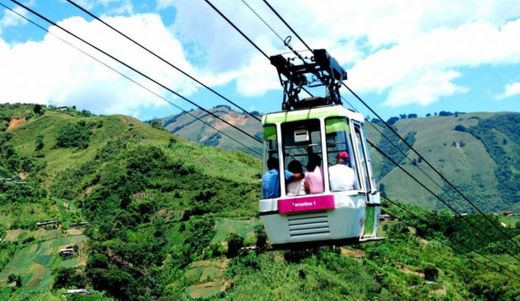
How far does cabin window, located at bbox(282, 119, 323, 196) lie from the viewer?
14383 mm

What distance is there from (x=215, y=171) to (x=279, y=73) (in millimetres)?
102298

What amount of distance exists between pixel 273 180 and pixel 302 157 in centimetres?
75

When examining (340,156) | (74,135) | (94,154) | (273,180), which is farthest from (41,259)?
(340,156)

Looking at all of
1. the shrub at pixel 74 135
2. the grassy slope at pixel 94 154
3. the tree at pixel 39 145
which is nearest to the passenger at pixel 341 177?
the grassy slope at pixel 94 154

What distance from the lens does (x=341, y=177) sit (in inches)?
565

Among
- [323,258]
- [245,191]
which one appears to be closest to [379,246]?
[323,258]

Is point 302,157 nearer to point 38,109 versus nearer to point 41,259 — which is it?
point 41,259

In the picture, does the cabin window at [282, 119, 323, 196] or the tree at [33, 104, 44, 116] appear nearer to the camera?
the cabin window at [282, 119, 323, 196]

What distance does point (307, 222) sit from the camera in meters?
14.3

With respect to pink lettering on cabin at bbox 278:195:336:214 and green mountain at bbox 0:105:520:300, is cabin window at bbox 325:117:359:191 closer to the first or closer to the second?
pink lettering on cabin at bbox 278:195:336:214

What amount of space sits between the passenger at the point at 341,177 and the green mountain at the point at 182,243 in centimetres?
2807

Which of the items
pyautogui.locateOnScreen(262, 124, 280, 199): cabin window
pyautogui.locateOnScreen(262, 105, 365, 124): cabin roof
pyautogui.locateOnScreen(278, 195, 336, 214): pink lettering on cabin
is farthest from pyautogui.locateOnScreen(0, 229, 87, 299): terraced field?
pyautogui.locateOnScreen(278, 195, 336, 214): pink lettering on cabin

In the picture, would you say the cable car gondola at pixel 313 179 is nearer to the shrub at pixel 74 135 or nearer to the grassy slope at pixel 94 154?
the grassy slope at pixel 94 154

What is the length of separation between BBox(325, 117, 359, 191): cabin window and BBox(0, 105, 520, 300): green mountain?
27.9 metres
